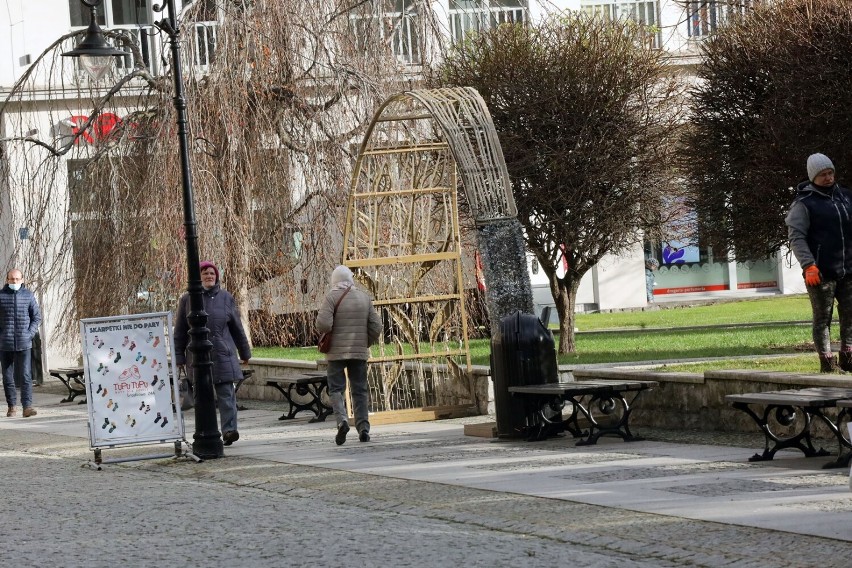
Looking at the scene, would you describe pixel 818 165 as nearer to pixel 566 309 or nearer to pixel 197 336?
pixel 197 336

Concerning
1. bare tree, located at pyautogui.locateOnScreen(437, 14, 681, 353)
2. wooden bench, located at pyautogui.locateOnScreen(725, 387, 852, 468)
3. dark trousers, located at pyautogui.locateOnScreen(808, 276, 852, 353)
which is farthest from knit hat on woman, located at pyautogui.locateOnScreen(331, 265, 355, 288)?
bare tree, located at pyautogui.locateOnScreen(437, 14, 681, 353)

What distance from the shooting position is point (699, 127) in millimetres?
20906

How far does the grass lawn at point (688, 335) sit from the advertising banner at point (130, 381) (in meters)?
5.78


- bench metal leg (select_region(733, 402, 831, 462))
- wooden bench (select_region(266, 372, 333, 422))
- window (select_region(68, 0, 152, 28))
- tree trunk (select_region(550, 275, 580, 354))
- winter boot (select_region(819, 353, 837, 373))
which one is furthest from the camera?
window (select_region(68, 0, 152, 28))

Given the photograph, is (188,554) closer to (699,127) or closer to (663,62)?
(699,127)

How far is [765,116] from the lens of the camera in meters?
19.3

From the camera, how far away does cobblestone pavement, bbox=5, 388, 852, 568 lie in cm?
814

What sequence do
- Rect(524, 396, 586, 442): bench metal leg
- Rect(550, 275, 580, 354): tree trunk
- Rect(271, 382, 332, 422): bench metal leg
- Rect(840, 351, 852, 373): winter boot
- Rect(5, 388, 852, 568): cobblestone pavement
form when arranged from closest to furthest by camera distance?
Rect(5, 388, 852, 568): cobblestone pavement
Rect(840, 351, 852, 373): winter boot
Rect(524, 396, 586, 442): bench metal leg
Rect(271, 382, 332, 422): bench metal leg
Rect(550, 275, 580, 354): tree trunk

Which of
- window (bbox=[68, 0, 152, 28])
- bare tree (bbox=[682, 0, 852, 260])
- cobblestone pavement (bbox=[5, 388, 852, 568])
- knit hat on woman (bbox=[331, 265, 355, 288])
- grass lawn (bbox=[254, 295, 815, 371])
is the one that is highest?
window (bbox=[68, 0, 152, 28])

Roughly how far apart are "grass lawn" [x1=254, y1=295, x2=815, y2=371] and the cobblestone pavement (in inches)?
206

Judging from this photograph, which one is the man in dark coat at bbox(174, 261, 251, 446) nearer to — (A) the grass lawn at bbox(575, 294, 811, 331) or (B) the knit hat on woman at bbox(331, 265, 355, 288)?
(B) the knit hat on woman at bbox(331, 265, 355, 288)

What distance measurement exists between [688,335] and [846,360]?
1109cm

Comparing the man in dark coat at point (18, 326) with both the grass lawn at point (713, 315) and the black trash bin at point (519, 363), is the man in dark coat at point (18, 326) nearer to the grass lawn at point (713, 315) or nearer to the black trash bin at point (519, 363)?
the black trash bin at point (519, 363)

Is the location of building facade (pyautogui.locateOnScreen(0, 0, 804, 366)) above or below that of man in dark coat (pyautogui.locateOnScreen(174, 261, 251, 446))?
above
